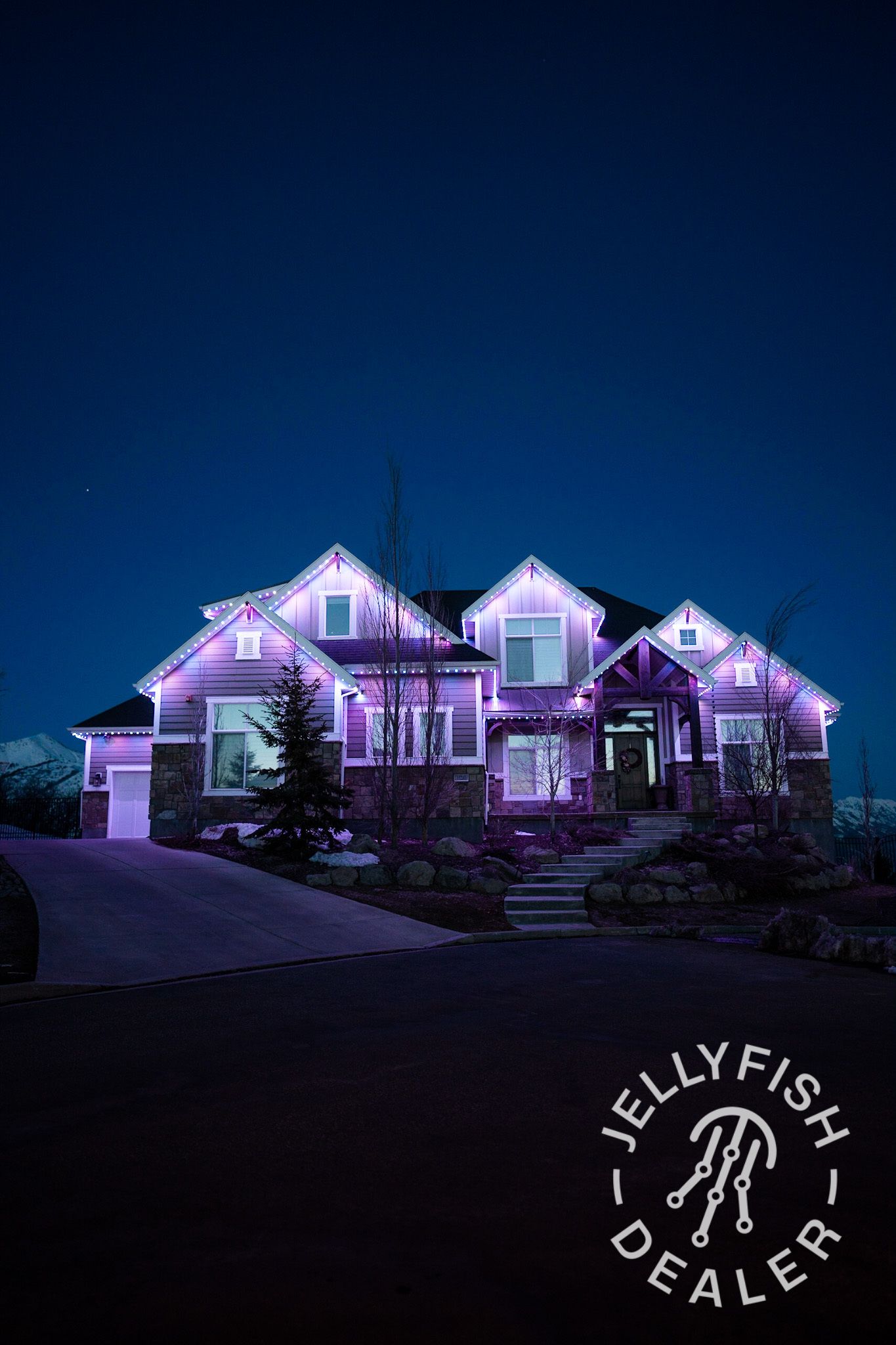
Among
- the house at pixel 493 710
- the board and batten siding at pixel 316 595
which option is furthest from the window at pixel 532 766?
the board and batten siding at pixel 316 595

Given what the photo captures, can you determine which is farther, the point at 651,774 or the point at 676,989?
the point at 651,774

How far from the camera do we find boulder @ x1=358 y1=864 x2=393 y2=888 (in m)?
13.9

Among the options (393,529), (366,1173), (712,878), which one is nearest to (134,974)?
(366,1173)

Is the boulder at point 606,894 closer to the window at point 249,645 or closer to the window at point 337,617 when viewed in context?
the window at point 249,645

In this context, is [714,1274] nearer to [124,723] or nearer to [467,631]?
[467,631]

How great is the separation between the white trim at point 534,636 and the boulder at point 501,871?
9.32 meters

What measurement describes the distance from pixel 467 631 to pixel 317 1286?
22.1 m

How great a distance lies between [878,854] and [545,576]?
39.5 feet

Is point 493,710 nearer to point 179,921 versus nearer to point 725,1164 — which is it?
point 179,921

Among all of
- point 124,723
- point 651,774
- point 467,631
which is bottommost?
point 651,774

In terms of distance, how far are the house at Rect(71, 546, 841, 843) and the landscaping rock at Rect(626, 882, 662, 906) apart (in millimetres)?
4458

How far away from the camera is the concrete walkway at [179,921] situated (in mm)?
8422

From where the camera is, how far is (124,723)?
25406mm

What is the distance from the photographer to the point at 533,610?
24.1 meters
